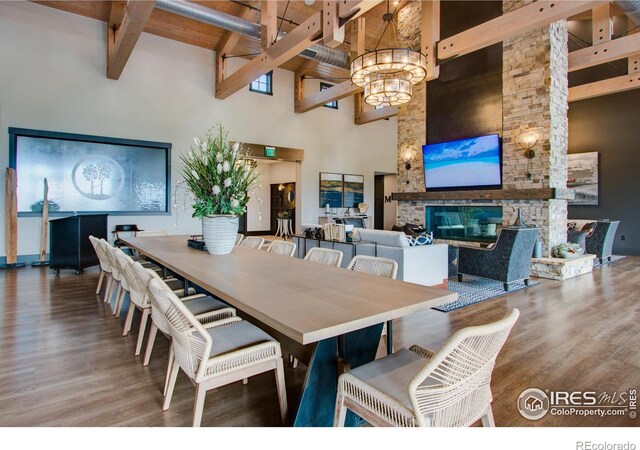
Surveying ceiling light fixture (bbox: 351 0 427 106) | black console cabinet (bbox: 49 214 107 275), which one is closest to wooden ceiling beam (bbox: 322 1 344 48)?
ceiling light fixture (bbox: 351 0 427 106)

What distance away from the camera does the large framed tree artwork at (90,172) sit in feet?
22.2

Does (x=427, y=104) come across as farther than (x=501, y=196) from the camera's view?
Yes

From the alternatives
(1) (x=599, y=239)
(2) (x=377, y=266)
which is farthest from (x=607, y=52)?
(2) (x=377, y=266)

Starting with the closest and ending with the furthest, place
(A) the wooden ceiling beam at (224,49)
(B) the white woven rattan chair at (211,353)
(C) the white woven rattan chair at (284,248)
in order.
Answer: (B) the white woven rattan chair at (211,353) < (C) the white woven rattan chair at (284,248) < (A) the wooden ceiling beam at (224,49)

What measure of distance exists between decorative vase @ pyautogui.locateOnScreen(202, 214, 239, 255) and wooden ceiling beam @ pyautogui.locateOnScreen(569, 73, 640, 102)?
8631 millimetres

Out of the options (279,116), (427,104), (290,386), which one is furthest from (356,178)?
(290,386)

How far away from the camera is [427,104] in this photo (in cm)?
812

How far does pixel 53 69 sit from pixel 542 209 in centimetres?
953

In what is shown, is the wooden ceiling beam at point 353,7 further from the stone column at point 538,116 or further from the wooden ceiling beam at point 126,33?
the stone column at point 538,116

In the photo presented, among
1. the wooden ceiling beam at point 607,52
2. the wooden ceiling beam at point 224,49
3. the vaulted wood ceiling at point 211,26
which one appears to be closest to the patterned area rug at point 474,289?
the wooden ceiling beam at point 607,52

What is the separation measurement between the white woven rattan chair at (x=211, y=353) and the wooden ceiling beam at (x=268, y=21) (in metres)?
5.28

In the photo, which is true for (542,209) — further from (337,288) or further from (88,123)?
(88,123)

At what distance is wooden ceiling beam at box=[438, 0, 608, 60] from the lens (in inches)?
160

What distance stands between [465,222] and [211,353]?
703 cm
